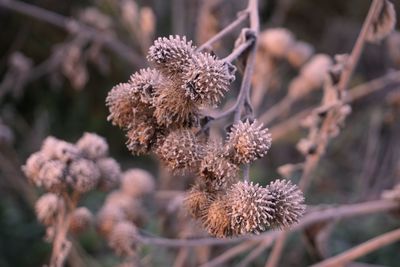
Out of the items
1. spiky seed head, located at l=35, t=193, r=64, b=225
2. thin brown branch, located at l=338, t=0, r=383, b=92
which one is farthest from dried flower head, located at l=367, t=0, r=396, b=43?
spiky seed head, located at l=35, t=193, r=64, b=225

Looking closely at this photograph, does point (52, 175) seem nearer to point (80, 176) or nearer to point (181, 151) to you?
point (80, 176)

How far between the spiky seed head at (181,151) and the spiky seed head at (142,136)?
0.02 meters

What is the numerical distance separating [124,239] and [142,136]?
0.65 metres

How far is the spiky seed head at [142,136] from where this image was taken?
37.6 inches

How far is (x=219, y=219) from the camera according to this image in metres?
0.90

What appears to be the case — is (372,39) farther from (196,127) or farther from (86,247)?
(86,247)

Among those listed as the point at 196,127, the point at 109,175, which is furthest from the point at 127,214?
the point at 196,127

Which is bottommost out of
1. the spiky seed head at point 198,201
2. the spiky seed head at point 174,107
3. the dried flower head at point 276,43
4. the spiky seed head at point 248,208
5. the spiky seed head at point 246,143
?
the spiky seed head at point 248,208

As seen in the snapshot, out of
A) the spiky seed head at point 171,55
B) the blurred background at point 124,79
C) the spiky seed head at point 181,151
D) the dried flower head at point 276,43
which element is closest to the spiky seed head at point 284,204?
the spiky seed head at point 181,151

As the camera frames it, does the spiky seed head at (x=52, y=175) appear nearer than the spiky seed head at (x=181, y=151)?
No

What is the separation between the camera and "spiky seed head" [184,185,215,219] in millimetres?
943

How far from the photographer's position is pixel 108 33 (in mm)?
→ 2684

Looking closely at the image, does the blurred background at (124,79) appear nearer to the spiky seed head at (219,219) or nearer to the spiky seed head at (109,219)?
the spiky seed head at (109,219)

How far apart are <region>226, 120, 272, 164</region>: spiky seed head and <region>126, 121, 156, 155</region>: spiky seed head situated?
4.9 inches
